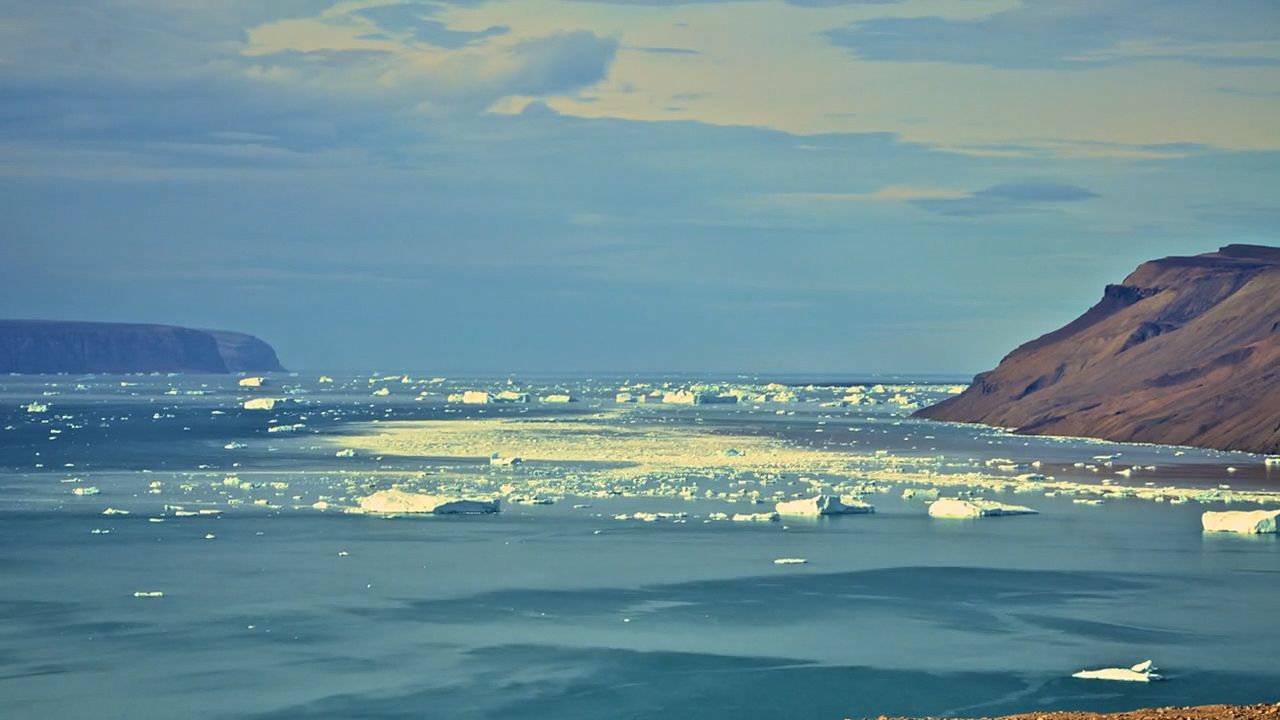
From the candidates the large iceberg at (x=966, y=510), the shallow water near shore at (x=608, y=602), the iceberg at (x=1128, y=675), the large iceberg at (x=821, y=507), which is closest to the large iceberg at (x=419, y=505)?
the shallow water near shore at (x=608, y=602)

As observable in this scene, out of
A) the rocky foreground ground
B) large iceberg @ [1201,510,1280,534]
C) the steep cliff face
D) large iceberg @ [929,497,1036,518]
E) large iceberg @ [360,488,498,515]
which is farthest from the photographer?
the steep cliff face

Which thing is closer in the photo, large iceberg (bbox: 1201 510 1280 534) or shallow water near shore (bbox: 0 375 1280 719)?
shallow water near shore (bbox: 0 375 1280 719)

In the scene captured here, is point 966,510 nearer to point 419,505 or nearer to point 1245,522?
point 1245,522

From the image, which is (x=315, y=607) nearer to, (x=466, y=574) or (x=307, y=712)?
(x=466, y=574)

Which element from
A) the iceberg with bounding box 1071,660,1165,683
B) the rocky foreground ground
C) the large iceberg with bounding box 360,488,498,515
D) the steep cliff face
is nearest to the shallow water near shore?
the iceberg with bounding box 1071,660,1165,683

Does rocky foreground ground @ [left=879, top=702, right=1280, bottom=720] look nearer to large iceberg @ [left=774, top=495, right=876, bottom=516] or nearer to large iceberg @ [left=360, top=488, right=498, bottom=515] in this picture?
large iceberg @ [left=774, top=495, right=876, bottom=516]

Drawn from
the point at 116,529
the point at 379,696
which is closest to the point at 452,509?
the point at 116,529

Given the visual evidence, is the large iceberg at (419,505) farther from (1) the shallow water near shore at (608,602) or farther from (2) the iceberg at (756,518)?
(2) the iceberg at (756,518)

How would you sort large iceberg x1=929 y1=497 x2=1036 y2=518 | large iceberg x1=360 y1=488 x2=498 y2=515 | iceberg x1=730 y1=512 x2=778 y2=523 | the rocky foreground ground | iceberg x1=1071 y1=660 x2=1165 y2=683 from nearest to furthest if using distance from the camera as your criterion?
1. the rocky foreground ground
2. iceberg x1=1071 y1=660 x2=1165 y2=683
3. iceberg x1=730 y1=512 x2=778 y2=523
4. large iceberg x1=360 y1=488 x2=498 y2=515
5. large iceberg x1=929 y1=497 x2=1036 y2=518
